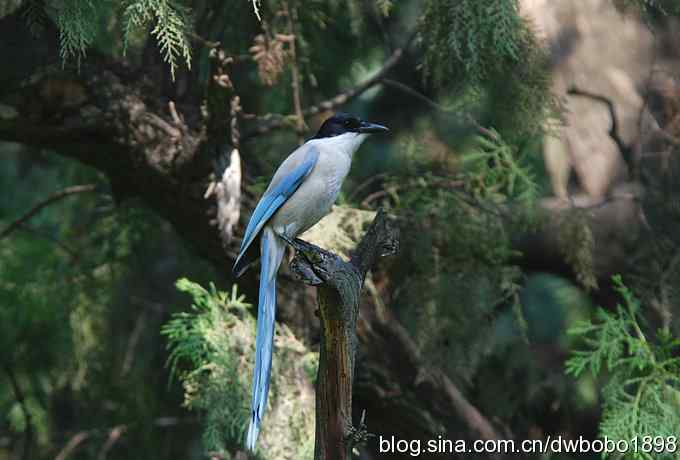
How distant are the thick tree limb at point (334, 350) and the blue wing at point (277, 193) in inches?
30.8

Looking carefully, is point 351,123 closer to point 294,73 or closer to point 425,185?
point 294,73

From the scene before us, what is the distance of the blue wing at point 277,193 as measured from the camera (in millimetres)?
3662

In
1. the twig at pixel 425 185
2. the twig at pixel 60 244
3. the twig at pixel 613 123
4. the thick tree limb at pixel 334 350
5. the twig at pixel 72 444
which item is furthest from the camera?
the twig at pixel 72 444

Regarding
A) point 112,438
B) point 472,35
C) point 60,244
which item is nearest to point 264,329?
point 472,35

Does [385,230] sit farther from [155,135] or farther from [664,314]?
[664,314]

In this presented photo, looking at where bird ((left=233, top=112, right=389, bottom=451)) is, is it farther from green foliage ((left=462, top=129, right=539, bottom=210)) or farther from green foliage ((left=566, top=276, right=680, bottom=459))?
green foliage ((left=566, top=276, right=680, bottom=459))

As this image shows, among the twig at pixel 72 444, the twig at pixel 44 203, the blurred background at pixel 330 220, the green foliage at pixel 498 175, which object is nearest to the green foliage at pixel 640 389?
the blurred background at pixel 330 220

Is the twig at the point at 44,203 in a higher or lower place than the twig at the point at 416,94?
lower

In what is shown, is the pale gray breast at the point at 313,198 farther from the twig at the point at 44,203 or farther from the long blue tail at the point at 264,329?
the twig at the point at 44,203

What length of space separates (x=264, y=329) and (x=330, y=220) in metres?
1.10

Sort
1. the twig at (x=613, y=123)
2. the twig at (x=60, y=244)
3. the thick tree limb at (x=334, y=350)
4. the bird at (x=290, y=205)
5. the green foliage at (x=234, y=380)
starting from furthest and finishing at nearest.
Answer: the twig at (x=60, y=244) → the twig at (x=613, y=123) → the green foliage at (x=234, y=380) → the bird at (x=290, y=205) → the thick tree limb at (x=334, y=350)

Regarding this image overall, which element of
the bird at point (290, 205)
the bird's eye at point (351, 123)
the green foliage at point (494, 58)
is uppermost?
the green foliage at point (494, 58)

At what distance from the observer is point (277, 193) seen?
369cm

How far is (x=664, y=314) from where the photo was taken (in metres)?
4.54
